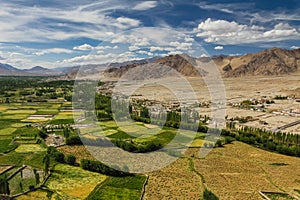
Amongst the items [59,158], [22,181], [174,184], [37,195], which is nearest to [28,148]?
[59,158]

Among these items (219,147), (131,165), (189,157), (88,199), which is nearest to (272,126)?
(219,147)

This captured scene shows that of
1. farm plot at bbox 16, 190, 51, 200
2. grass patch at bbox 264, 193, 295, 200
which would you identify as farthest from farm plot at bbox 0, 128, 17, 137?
grass patch at bbox 264, 193, 295, 200

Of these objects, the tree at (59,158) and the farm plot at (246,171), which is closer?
the farm plot at (246,171)

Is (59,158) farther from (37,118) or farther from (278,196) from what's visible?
(37,118)

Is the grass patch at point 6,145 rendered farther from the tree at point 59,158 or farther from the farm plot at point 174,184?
the farm plot at point 174,184

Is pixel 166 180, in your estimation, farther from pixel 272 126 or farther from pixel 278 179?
pixel 272 126

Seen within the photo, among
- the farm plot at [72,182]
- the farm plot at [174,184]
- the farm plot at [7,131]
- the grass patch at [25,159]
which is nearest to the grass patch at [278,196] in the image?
the farm plot at [174,184]
